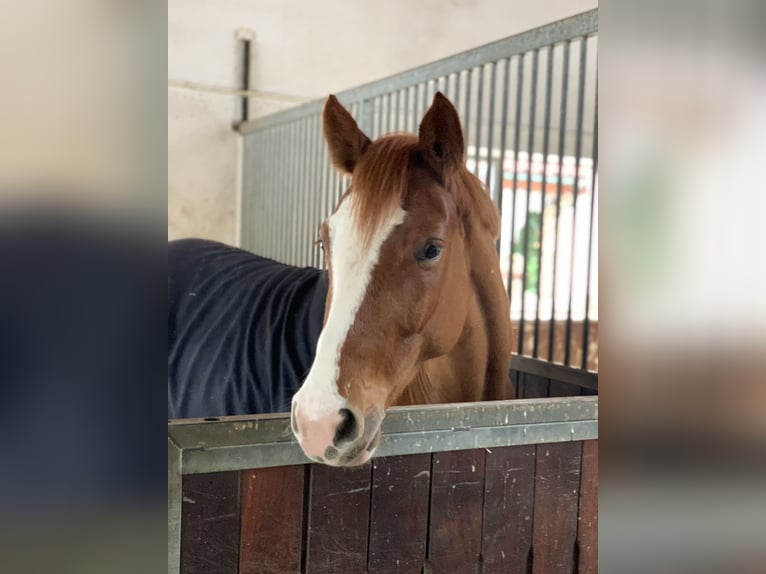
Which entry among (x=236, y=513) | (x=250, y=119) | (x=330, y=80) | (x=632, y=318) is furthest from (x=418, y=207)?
(x=330, y=80)

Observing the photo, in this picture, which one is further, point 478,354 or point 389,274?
point 478,354

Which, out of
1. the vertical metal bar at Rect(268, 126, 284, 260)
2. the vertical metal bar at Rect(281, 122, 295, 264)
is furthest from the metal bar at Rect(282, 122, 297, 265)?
the vertical metal bar at Rect(268, 126, 284, 260)

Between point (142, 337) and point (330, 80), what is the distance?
4.00m

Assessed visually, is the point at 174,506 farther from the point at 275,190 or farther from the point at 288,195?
the point at 275,190

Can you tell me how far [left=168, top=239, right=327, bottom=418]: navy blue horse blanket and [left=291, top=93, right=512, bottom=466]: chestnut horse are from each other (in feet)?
1.04

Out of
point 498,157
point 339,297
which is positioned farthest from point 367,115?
point 339,297

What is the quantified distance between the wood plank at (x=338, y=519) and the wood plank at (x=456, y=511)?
92 mm

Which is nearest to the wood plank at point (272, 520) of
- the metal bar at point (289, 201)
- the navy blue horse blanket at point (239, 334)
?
the navy blue horse blanket at point (239, 334)

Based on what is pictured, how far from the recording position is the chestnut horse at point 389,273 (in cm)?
73

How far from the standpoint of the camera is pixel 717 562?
29cm

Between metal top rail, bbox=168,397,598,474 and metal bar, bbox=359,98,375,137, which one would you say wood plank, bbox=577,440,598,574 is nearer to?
metal top rail, bbox=168,397,598,474

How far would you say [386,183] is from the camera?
0.87 m

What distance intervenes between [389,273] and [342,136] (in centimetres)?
28

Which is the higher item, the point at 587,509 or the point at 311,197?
the point at 311,197
